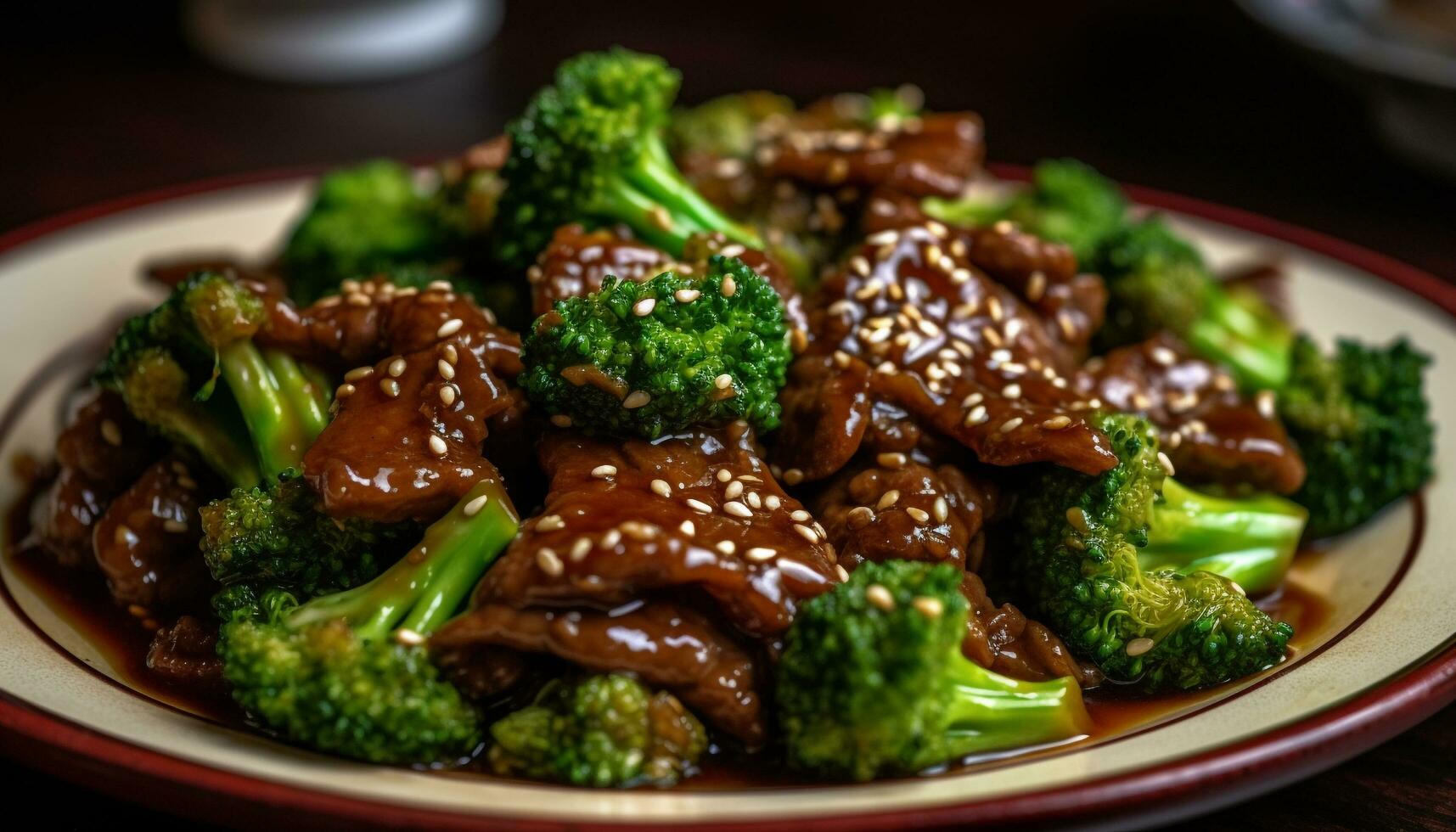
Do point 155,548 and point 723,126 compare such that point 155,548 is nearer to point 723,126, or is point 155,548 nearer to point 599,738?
point 599,738

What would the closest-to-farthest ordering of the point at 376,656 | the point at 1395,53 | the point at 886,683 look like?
the point at 886,683
the point at 376,656
the point at 1395,53

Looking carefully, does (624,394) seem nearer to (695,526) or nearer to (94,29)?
(695,526)

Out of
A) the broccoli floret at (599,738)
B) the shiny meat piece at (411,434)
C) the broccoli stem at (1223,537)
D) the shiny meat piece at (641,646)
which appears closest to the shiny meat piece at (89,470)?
the shiny meat piece at (411,434)

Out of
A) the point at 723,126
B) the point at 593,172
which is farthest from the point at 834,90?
the point at 593,172

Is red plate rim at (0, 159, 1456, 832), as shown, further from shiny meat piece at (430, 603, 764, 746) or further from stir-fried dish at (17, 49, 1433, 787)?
shiny meat piece at (430, 603, 764, 746)

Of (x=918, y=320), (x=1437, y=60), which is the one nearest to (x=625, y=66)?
(x=918, y=320)

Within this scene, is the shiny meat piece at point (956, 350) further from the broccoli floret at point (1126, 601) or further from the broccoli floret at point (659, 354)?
the broccoli floret at point (659, 354)
